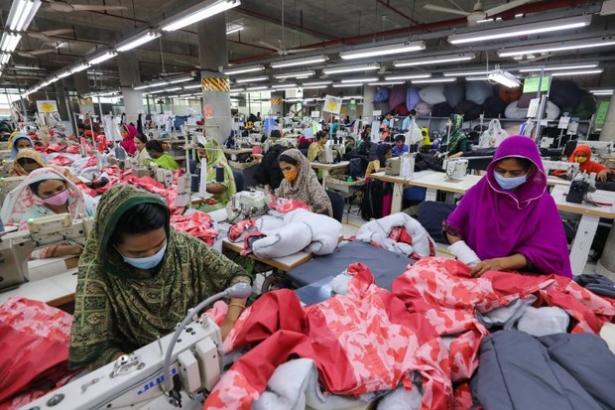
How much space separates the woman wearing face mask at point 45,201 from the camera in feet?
6.64

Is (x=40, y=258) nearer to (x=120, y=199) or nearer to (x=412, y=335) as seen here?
(x=120, y=199)

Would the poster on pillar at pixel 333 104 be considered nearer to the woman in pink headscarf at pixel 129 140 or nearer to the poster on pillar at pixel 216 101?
the poster on pillar at pixel 216 101

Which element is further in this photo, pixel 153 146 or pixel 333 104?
pixel 333 104

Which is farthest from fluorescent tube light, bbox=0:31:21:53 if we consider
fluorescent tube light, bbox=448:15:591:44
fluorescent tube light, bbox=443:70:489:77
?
fluorescent tube light, bbox=443:70:489:77

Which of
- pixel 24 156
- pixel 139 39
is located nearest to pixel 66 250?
pixel 24 156

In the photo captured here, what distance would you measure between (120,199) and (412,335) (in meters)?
1.17

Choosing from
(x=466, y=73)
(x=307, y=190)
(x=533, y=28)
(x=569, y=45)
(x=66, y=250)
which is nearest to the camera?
(x=66, y=250)

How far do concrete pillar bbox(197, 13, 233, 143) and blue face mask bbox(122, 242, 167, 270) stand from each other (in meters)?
7.59

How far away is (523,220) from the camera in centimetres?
189

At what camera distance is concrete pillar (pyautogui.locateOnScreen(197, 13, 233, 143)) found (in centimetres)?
891

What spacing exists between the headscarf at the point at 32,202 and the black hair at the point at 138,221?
3.81ft

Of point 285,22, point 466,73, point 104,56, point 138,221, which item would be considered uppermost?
point 285,22

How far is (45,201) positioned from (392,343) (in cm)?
240

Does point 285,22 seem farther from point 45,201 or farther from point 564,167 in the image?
point 45,201
